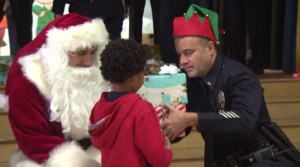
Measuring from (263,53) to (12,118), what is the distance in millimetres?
2063

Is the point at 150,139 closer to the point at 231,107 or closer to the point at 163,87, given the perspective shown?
the point at 231,107

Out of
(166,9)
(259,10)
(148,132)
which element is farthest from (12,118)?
(259,10)

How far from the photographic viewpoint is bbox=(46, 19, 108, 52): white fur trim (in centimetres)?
182

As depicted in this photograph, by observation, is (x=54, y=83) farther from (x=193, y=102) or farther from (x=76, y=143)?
(x=193, y=102)

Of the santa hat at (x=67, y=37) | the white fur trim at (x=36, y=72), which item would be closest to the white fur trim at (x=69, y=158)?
the white fur trim at (x=36, y=72)

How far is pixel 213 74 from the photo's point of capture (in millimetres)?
1582

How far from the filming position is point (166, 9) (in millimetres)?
2789

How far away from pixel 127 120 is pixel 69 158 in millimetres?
444

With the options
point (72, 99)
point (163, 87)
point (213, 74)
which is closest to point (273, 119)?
point (163, 87)

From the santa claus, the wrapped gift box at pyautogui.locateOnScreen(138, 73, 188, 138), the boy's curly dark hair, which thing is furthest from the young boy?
the wrapped gift box at pyautogui.locateOnScreen(138, 73, 188, 138)

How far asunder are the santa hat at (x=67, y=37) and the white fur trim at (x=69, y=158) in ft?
1.22

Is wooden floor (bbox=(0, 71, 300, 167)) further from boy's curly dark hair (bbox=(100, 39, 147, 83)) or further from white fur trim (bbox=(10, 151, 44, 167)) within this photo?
boy's curly dark hair (bbox=(100, 39, 147, 83))

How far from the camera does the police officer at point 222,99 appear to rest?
143 centimetres

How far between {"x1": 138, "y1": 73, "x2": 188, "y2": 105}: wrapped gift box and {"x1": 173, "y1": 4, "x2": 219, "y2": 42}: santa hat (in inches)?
Answer: 17.5
